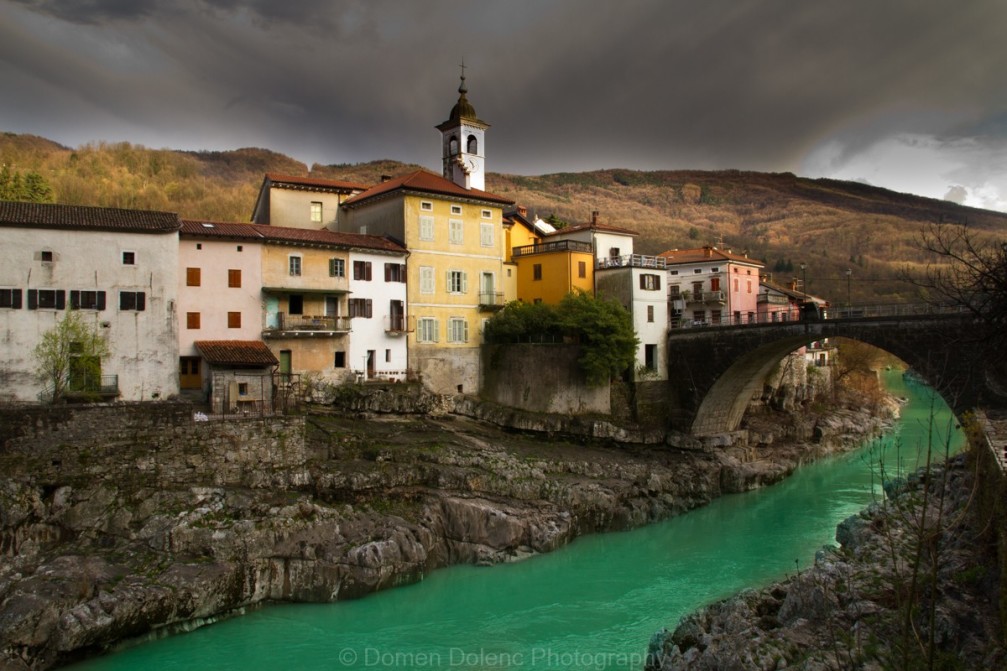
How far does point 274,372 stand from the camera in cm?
3225

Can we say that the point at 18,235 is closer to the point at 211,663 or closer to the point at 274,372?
the point at 274,372

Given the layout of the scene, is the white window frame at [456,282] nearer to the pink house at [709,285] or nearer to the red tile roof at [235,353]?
the red tile roof at [235,353]

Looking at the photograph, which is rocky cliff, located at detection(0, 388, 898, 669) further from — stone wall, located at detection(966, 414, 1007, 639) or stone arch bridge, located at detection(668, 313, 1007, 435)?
stone wall, located at detection(966, 414, 1007, 639)

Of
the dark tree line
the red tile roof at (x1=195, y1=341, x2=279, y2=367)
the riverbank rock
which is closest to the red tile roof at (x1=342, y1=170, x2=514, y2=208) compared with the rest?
the red tile roof at (x1=195, y1=341, x2=279, y2=367)

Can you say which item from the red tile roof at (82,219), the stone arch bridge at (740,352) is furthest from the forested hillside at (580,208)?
the red tile roof at (82,219)

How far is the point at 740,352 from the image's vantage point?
140 feet

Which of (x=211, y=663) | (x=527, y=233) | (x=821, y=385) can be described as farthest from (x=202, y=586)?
(x=821, y=385)

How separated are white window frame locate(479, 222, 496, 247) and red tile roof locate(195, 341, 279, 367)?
1467 cm

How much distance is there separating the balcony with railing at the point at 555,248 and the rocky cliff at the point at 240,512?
13896 millimetres

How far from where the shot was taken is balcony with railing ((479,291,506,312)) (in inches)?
1679

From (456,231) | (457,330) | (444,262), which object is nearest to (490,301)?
(457,330)

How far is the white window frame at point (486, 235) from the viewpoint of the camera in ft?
141

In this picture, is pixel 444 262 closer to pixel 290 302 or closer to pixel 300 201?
pixel 290 302

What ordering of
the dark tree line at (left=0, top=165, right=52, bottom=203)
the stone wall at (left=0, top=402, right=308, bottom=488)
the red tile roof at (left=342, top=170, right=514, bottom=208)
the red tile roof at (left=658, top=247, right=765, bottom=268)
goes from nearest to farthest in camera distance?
the stone wall at (left=0, top=402, right=308, bottom=488)
the red tile roof at (left=342, top=170, right=514, bottom=208)
the dark tree line at (left=0, top=165, right=52, bottom=203)
the red tile roof at (left=658, top=247, right=765, bottom=268)
